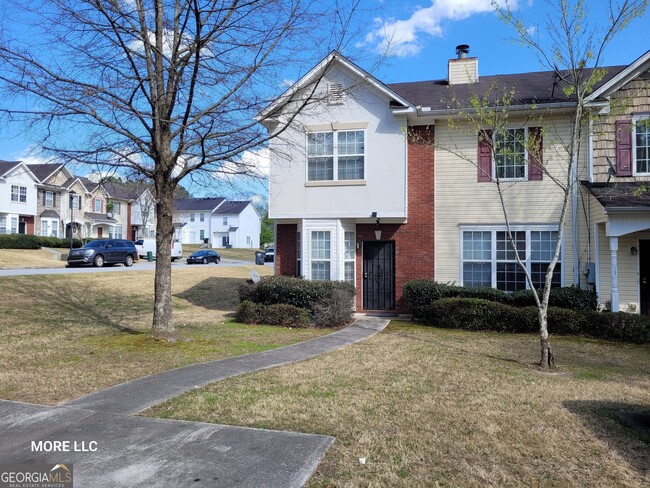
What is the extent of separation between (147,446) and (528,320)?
9.80 m

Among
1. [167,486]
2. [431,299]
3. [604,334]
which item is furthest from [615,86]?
[167,486]

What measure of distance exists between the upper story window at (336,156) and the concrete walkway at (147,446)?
9243mm

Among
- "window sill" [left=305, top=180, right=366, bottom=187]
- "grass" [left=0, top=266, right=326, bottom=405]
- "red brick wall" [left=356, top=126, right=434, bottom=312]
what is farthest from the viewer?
"red brick wall" [left=356, top=126, right=434, bottom=312]

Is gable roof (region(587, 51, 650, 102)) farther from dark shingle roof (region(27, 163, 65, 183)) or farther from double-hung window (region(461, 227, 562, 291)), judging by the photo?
dark shingle roof (region(27, 163, 65, 183))

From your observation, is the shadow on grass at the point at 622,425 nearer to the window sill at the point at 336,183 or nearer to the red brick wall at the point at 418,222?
the red brick wall at the point at 418,222

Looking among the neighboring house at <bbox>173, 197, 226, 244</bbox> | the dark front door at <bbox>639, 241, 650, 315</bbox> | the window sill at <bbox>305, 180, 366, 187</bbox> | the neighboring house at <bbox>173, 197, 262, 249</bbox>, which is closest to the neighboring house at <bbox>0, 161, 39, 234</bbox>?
the neighboring house at <bbox>173, 197, 262, 249</bbox>

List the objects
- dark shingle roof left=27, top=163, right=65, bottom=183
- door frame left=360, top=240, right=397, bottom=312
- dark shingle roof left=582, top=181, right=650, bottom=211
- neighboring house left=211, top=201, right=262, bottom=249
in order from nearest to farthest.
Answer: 1. dark shingle roof left=582, top=181, right=650, bottom=211
2. door frame left=360, top=240, right=397, bottom=312
3. dark shingle roof left=27, top=163, right=65, bottom=183
4. neighboring house left=211, top=201, right=262, bottom=249

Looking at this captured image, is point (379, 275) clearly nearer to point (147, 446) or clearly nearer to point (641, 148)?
point (641, 148)

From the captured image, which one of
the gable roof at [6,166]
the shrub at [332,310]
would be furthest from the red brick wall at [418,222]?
the gable roof at [6,166]

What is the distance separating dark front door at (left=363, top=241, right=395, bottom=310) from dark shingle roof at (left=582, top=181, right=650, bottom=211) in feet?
18.5

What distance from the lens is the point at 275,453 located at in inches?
168

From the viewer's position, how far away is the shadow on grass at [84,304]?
42.0 ft

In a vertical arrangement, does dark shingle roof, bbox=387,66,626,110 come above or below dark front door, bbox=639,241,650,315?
above

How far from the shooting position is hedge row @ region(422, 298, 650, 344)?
10.9 m
